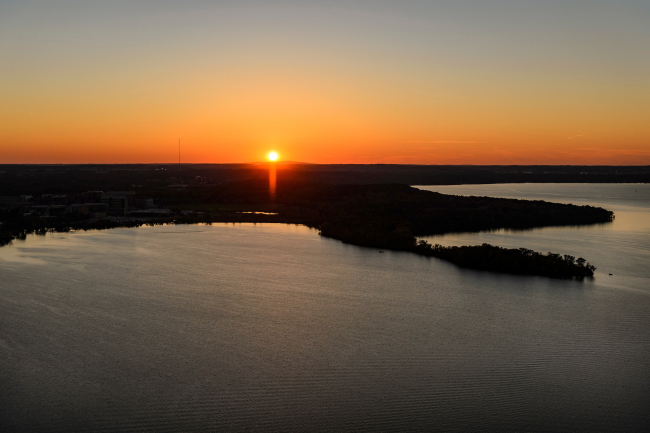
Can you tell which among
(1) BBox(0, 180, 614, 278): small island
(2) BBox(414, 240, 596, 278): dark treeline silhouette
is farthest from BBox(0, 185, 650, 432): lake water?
(1) BBox(0, 180, 614, 278): small island

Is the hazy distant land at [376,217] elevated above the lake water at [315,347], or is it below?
above

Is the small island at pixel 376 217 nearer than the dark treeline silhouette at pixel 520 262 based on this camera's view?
No

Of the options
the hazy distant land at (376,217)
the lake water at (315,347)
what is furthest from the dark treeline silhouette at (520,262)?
the lake water at (315,347)

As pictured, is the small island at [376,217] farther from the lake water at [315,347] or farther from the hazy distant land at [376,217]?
the lake water at [315,347]

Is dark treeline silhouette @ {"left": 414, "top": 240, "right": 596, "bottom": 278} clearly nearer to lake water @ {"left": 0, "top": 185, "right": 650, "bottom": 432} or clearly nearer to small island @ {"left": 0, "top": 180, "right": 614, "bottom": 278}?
small island @ {"left": 0, "top": 180, "right": 614, "bottom": 278}

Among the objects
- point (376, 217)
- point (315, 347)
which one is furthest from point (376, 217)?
point (315, 347)

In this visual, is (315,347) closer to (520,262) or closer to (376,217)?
(520,262)
